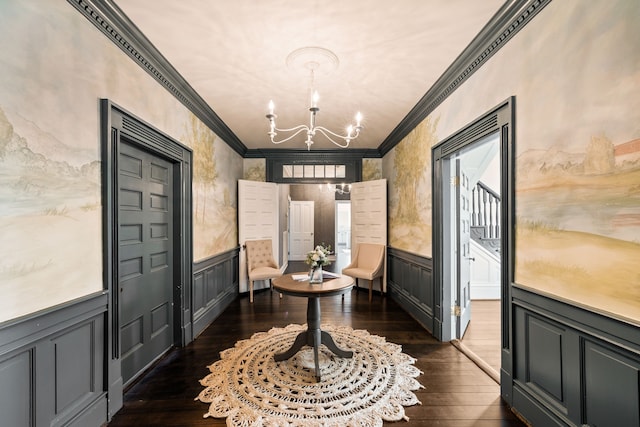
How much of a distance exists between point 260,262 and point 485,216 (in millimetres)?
4113

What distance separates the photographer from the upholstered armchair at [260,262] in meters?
4.90

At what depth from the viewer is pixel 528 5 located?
186cm

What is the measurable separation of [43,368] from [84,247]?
27.0 inches

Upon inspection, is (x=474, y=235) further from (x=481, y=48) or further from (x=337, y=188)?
(x=337, y=188)

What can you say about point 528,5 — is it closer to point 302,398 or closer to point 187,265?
point 302,398

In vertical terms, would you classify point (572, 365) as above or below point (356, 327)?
above

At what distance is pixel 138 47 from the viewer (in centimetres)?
229

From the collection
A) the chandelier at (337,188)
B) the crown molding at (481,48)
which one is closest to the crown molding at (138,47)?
the crown molding at (481,48)

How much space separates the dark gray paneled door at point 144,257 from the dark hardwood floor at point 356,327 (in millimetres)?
245

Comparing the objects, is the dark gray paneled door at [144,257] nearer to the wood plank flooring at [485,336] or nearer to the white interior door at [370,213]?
the wood plank flooring at [485,336]

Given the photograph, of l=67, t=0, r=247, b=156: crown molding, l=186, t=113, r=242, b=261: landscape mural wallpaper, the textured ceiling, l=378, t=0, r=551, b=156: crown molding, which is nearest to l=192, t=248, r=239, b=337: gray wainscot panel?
l=186, t=113, r=242, b=261: landscape mural wallpaper

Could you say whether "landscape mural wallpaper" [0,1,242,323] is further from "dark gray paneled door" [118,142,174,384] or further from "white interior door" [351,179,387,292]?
"white interior door" [351,179,387,292]

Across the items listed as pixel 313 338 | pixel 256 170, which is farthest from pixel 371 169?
pixel 313 338

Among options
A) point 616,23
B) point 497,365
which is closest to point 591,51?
point 616,23
